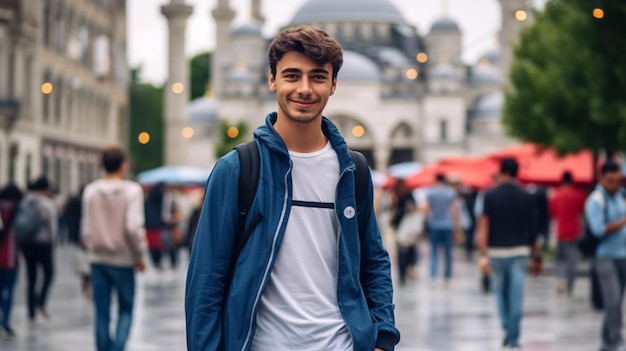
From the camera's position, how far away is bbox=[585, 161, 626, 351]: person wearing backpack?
34.8 ft

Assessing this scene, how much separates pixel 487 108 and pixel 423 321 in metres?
98.3

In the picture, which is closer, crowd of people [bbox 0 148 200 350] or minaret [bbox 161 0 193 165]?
crowd of people [bbox 0 148 200 350]

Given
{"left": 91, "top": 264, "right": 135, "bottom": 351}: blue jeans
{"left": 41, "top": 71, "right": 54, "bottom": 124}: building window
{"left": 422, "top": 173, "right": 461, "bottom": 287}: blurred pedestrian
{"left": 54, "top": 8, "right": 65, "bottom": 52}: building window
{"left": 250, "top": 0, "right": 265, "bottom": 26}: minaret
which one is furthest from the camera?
{"left": 250, "top": 0, "right": 265, "bottom": 26}: minaret

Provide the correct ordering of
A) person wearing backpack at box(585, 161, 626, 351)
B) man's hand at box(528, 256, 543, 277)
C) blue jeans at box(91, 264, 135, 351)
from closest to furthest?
blue jeans at box(91, 264, 135, 351) < person wearing backpack at box(585, 161, 626, 351) < man's hand at box(528, 256, 543, 277)

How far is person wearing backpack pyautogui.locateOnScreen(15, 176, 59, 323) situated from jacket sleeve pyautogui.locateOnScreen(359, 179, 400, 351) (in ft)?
32.4

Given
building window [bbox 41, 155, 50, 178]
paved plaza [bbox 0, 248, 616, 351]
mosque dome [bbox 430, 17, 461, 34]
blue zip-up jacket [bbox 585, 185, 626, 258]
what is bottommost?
paved plaza [bbox 0, 248, 616, 351]

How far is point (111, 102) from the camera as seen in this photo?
5503 cm

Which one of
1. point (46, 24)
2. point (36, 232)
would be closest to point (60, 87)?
point (46, 24)

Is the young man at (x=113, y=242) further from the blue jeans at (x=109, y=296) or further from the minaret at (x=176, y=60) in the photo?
the minaret at (x=176, y=60)

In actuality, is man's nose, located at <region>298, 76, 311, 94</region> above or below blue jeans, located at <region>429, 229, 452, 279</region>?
above

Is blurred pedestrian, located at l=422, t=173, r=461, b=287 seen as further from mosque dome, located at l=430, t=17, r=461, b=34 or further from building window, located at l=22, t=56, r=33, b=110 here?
mosque dome, located at l=430, t=17, r=461, b=34

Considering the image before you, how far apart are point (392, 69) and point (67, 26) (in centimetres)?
7141

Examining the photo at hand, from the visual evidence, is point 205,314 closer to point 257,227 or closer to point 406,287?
point 257,227

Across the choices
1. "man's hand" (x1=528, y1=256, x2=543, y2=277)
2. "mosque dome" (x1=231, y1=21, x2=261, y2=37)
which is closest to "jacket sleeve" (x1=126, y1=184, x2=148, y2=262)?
"man's hand" (x1=528, y1=256, x2=543, y2=277)
